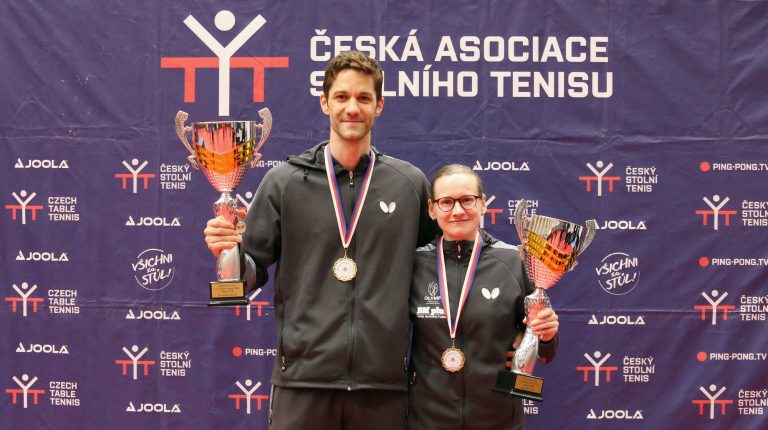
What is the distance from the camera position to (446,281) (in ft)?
8.82

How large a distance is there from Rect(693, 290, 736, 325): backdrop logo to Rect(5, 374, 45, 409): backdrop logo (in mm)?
3454

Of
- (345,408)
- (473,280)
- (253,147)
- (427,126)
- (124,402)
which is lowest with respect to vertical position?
(124,402)

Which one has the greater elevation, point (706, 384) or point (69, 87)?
point (69, 87)

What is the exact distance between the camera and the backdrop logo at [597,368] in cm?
375

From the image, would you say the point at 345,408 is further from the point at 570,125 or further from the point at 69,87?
the point at 69,87

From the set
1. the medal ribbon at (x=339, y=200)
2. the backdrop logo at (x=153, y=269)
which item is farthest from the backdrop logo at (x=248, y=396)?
the medal ribbon at (x=339, y=200)

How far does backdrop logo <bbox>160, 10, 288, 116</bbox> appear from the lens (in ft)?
12.5

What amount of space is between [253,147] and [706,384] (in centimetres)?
260

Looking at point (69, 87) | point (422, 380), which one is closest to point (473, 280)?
point (422, 380)

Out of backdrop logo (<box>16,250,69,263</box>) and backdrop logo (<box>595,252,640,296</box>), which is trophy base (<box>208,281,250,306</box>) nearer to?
backdrop logo (<box>16,250,69,263</box>)

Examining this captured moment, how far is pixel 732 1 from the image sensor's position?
3.74 m

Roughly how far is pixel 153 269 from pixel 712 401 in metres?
2.95

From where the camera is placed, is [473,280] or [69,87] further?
[69,87]

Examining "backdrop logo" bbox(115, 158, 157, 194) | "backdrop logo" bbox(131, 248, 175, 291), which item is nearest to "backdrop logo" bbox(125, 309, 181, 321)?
"backdrop logo" bbox(131, 248, 175, 291)
